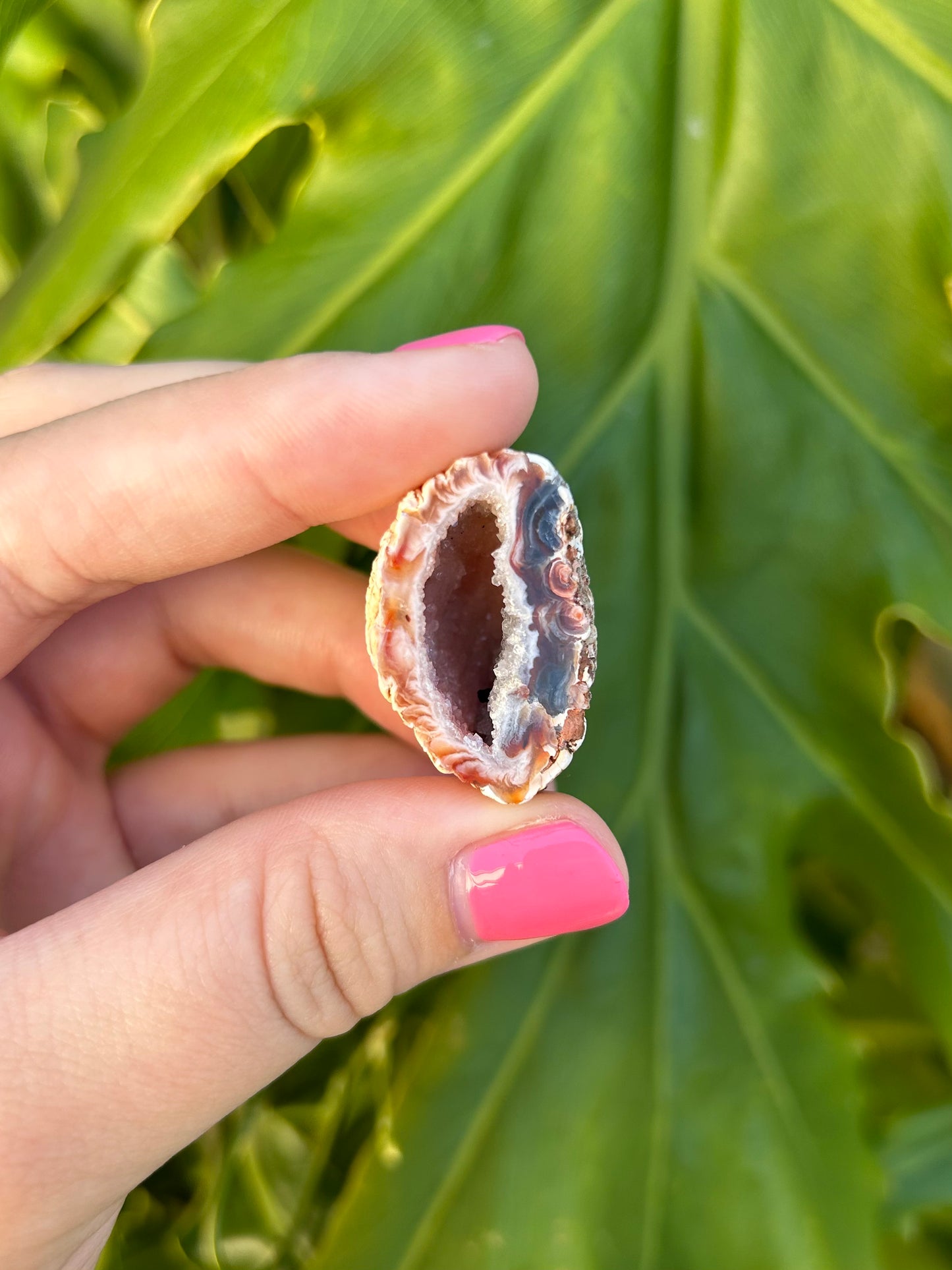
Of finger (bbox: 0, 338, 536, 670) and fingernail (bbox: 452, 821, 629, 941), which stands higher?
finger (bbox: 0, 338, 536, 670)

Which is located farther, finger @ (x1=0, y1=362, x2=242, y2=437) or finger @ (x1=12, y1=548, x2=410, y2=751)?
finger @ (x1=12, y1=548, x2=410, y2=751)

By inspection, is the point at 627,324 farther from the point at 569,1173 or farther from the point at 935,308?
the point at 569,1173

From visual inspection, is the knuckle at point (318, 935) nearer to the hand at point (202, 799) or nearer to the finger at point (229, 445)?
the hand at point (202, 799)

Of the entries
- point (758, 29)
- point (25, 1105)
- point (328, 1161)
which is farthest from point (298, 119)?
point (328, 1161)

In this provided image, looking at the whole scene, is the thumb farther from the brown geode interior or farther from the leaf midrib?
the leaf midrib

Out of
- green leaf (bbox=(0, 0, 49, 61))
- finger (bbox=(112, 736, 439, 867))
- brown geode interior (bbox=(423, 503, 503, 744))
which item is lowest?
finger (bbox=(112, 736, 439, 867))

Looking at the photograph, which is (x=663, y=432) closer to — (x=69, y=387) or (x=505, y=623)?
(x=505, y=623)

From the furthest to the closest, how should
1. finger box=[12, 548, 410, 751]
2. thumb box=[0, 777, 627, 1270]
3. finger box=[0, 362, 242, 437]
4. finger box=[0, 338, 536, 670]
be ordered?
finger box=[12, 548, 410, 751] < finger box=[0, 362, 242, 437] < finger box=[0, 338, 536, 670] < thumb box=[0, 777, 627, 1270]

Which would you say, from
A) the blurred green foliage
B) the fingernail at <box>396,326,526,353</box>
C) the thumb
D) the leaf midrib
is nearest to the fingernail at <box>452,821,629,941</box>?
the thumb

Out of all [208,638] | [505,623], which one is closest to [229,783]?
[208,638]
